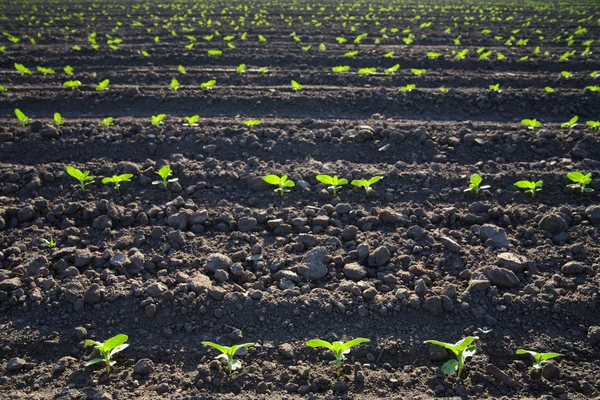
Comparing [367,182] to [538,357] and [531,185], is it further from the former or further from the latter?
[538,357]

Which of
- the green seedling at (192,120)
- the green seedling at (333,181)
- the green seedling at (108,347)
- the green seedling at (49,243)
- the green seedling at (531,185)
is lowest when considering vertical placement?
the green seedling at (108,347)

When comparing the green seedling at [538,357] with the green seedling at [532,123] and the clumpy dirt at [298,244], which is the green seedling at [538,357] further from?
the green seedling at [532,123]

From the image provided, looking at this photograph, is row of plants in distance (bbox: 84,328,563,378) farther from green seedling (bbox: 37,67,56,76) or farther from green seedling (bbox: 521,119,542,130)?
green seedling (bbox: 37,67,56,76)

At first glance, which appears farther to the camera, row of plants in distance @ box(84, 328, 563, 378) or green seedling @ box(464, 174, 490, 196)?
green seedling @ box(464, 174, 490, 196)

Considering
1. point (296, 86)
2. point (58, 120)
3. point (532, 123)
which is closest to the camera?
point (532, 123)

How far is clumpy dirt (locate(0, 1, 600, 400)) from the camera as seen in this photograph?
2557mm

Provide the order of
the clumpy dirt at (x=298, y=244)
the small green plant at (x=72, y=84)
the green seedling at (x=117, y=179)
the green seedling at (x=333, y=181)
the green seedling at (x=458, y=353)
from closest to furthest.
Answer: the green seedling at (x=458, y=353)
the clumpy dirt at (x=298, y=244)
the green seedling at (x=333, y=181)
the green seedling at (x=117, y=179)
the small green plant at (x=72, y=84)

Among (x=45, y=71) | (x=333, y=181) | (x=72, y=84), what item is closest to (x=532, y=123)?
(x=333, y=181)

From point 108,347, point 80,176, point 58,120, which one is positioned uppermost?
point 58,120

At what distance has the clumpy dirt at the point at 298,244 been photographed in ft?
8.39

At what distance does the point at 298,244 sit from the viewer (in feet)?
11.4

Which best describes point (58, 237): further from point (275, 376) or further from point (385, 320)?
point (385, 320)

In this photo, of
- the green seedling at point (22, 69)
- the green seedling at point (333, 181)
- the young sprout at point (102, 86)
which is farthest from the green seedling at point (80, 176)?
the green seedling at point (22, 69)

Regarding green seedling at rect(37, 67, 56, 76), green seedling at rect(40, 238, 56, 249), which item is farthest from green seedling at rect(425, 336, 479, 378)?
green seedling at rect(37, 67, 56, 76)
